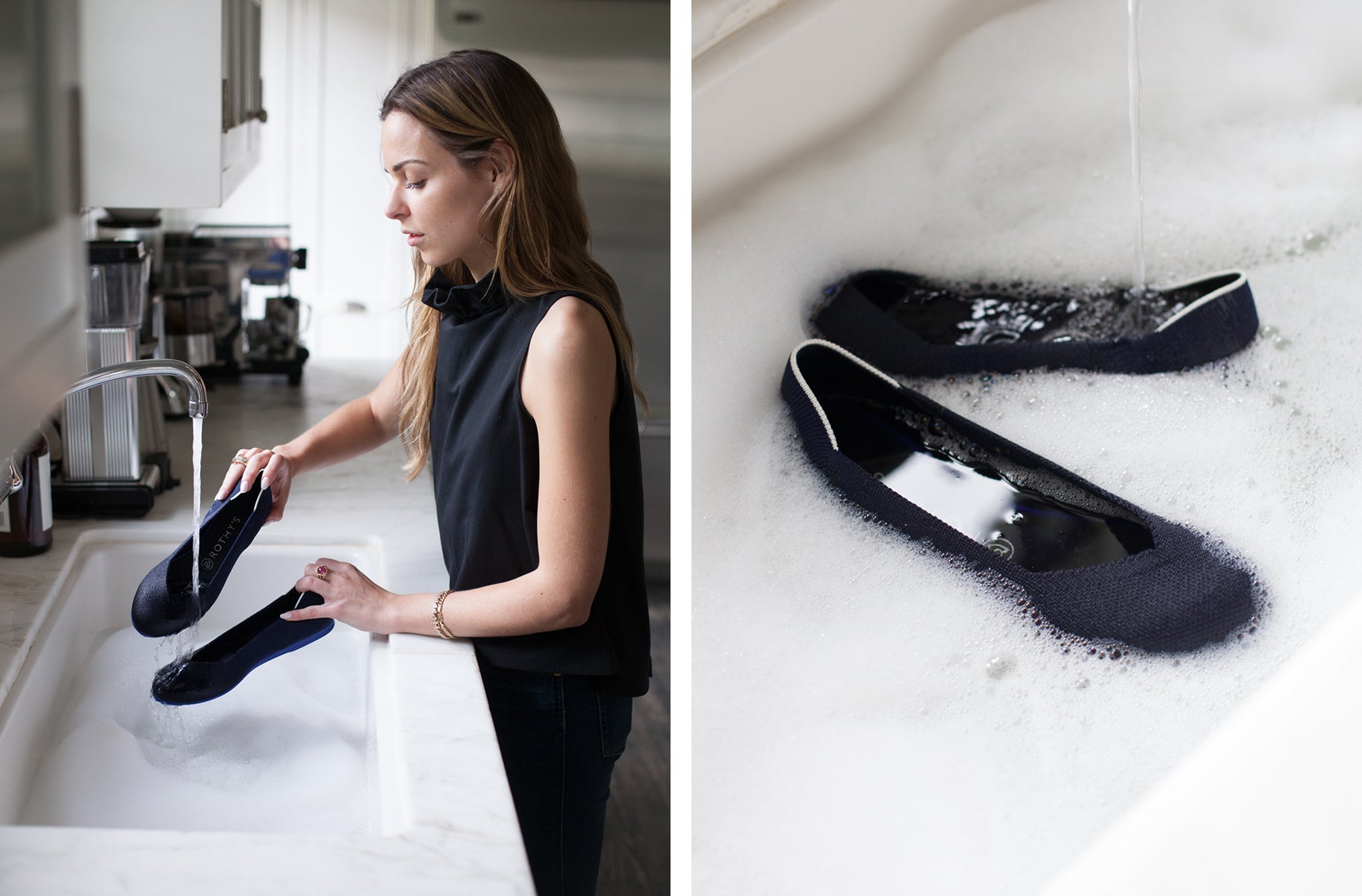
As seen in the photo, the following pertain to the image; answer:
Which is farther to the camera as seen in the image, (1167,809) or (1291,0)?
(1291,0)

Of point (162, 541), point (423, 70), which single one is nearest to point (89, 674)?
point (162, 541)

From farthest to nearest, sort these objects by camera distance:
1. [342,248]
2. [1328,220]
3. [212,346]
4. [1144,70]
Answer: [342,248], [212,346], [1144,70], [1328,220]

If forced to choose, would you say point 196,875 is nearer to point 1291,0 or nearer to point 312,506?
point 312,506

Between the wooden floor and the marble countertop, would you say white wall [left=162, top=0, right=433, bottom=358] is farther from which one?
the marble countertop

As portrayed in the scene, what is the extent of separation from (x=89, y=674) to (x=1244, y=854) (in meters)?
0.73

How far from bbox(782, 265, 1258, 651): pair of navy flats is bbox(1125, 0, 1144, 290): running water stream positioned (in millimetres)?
42

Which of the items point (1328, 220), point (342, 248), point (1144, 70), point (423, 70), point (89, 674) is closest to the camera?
point (423, 70)

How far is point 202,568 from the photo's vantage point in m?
0.69

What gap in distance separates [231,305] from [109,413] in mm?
404

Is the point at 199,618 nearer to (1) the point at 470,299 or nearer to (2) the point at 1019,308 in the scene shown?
(1) the point at 470,299

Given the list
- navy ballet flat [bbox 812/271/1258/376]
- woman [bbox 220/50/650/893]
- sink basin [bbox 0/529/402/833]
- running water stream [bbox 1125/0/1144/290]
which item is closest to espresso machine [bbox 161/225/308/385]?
sink basin [bbox 0/529/402/833]

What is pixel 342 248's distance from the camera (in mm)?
1986

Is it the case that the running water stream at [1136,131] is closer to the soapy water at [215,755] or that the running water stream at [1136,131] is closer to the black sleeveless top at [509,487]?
the black sleeveless top at [509,487]

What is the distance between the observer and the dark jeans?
0.69 meters
